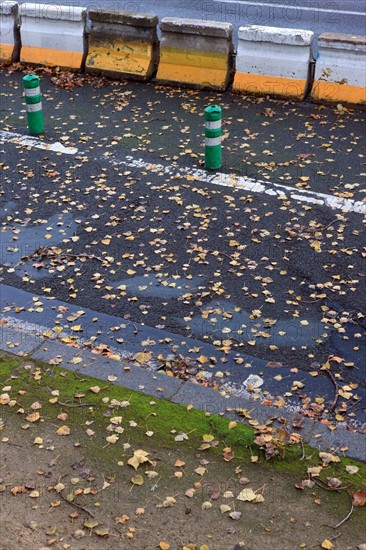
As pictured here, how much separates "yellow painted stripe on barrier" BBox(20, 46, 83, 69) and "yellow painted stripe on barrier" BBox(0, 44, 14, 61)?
0.27m

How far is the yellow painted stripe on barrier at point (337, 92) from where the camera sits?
38.2 ft

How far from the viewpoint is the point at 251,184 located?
9.59 m

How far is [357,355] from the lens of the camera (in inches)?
259

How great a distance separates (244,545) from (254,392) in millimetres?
1793

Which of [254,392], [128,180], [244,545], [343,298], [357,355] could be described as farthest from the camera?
[128,180]

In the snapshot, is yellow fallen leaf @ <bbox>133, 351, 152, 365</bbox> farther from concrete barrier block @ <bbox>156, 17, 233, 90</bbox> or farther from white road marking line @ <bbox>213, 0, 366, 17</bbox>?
white road marking line @ <bbox>213, 0, 366, 17</bbox>

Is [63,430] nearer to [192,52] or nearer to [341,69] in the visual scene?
[341,69]

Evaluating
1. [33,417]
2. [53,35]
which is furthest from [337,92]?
[33,417]

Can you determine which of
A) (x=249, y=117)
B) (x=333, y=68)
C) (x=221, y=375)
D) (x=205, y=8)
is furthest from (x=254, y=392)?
(x=205, y=8)

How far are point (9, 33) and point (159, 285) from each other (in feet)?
28.2

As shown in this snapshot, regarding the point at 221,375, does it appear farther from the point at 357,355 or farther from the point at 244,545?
the point at 244,545

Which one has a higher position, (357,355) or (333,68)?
(333,68)

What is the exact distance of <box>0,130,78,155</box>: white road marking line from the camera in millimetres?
10727

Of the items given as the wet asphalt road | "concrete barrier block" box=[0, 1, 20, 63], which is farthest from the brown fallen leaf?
"concrete barrier block" box=[0, 1, 20, 63]
